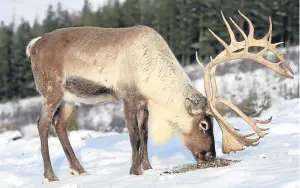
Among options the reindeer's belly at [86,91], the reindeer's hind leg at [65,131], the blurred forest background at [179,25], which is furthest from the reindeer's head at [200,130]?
the blurred forest background at [179,25]

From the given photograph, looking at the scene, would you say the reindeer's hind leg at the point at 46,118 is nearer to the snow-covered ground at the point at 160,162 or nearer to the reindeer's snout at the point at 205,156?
the snow-covered ground at the point at 160,162

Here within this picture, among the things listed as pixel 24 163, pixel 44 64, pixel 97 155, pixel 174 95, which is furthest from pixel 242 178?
pixel 24 163

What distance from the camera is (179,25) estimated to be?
146 feet

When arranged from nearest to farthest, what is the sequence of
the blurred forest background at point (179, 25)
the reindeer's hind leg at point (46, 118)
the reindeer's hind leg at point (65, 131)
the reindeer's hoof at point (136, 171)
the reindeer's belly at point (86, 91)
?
the reindeer's hoof at point (136, 171) → the reindeer's belly at point (86, 91) → the reindeer's hind leg at point (46, 118) → the reindeer's hind leg at point (65, 131) → the blurred forest background at point (179, 25)

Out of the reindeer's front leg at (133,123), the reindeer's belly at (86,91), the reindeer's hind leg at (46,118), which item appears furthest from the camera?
the reindeer's hind leg at (46,118)

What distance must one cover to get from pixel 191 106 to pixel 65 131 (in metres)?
1.97

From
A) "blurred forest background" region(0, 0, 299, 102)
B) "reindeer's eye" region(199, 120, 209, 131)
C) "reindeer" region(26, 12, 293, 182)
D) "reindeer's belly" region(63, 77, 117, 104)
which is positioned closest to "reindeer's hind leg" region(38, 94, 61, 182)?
"reindeer" region(26, 12, 293, 182)

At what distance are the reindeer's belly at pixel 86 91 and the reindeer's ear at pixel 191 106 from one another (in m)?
0.93

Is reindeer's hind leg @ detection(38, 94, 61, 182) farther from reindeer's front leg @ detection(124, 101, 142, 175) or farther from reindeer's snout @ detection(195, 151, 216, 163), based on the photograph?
reindeer's snout @ detection(195, 151, 216, 163)

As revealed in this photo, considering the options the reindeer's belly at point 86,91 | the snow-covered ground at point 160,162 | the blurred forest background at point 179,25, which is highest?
the reindeer's belly at point 86,91

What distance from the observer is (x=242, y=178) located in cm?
459

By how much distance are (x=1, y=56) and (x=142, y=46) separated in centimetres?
4022

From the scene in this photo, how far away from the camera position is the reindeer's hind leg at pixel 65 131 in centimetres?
743

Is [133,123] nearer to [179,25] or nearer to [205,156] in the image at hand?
[205,156]
